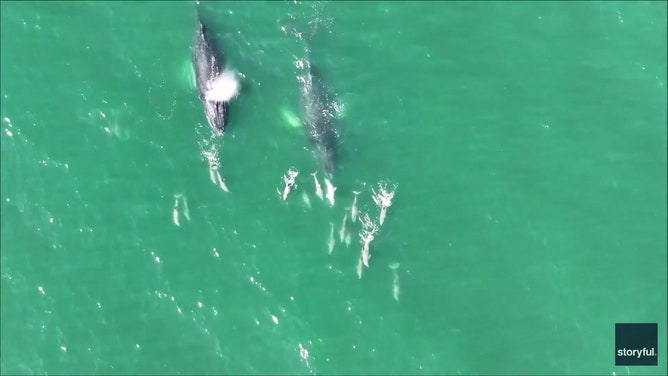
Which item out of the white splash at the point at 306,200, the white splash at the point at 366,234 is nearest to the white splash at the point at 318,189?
the white splash at the point at 306,200

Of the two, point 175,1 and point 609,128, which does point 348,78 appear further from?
point 609,128

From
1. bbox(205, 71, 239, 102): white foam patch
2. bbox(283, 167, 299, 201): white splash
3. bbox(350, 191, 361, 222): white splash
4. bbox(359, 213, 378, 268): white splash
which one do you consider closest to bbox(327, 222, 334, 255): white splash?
bbox(350, 191, 361, 222): white splash

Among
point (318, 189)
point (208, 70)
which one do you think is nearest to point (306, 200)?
point (318, 189)

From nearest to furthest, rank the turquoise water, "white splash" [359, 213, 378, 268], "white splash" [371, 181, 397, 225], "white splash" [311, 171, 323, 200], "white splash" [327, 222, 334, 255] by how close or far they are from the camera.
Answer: the turquoise water
"white splash" [359, 213, 378, 268]
"white splash" [327, 222, 334, 255]
"white splash" [371, 181, 397, 225]
"white splash" [311, 171, 323, 200]

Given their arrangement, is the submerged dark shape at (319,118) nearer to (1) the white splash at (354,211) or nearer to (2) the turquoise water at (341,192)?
(2) the turquoise water at (341,192)

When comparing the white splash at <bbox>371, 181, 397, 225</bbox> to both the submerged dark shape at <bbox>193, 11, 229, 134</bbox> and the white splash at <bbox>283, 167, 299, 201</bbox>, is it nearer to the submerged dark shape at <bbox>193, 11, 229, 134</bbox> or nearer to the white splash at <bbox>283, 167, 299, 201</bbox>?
the white splash at <bbox>283, 167, 299, 201</bbox>

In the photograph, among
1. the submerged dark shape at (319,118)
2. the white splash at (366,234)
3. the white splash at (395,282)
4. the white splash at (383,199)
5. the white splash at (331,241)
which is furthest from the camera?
the submerged dark shape at (319,118)
